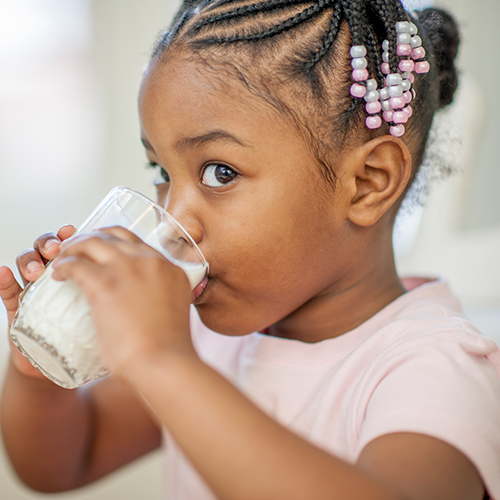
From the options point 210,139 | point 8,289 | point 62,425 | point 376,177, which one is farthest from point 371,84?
point 62,425

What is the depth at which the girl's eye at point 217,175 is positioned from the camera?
70 centimetres

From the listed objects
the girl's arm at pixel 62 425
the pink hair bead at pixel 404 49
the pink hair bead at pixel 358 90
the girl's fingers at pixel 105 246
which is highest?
the pink hair bead at pixel 404 49

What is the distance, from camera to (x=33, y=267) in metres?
0.70

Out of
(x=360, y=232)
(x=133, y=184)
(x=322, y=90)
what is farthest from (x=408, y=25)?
(x=133, y=184)

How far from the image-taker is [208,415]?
0.46 metres

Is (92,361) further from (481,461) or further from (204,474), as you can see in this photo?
(481,461)

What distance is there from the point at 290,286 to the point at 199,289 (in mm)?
141

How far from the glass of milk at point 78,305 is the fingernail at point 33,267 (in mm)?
101

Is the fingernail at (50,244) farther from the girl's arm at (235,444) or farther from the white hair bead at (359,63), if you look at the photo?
the white hair bead at (359,63)

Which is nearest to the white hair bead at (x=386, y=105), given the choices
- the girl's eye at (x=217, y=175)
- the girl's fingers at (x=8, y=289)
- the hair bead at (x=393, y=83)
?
the hair bead at (x=393, y=83)

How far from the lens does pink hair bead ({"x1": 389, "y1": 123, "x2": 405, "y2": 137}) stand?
74cm

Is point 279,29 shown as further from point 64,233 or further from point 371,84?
point 64,233

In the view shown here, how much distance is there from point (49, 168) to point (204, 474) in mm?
1555

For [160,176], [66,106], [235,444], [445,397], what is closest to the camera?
[235,444]
